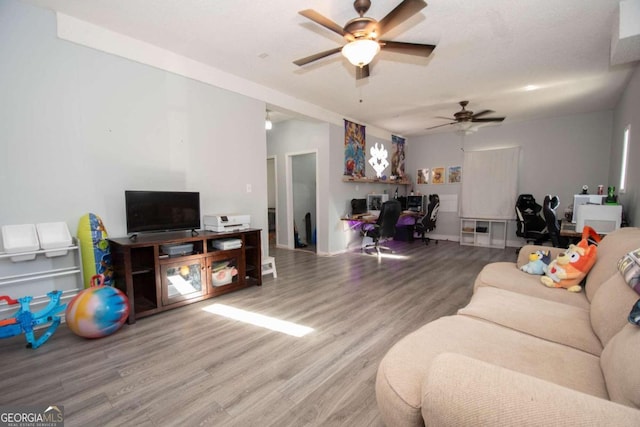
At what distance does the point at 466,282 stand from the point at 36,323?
4354mm

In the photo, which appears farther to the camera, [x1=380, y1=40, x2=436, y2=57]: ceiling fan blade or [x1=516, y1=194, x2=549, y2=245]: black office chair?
[x1=516, y1=194, x2=549, y2=245]: black office chair

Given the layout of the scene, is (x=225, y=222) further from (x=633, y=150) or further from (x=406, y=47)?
(x=633, y=150)

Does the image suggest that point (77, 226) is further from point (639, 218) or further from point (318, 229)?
point (639, 218)

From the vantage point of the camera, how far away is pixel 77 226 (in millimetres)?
2605

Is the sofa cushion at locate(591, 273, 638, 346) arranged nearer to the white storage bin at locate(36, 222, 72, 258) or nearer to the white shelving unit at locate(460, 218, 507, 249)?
the white storage bin at locate(36, 222, 72, 258)

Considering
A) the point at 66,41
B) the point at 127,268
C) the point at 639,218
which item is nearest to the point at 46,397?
the point at 127,268

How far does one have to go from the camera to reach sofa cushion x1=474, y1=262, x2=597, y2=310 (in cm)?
192

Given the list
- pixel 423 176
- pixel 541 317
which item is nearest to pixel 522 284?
pixel 541 317

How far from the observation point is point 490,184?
6.38m

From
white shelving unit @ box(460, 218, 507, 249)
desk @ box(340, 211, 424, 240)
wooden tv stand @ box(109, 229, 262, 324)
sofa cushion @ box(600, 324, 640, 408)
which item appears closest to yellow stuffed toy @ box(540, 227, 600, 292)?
sofa cushion @ box(600, 324, 640, 408)

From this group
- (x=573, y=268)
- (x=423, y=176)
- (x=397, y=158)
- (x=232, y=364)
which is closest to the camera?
(x=232, y=364)

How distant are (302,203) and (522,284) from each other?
4.84 meters

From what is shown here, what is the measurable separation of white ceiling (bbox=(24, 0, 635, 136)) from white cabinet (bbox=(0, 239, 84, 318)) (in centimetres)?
209

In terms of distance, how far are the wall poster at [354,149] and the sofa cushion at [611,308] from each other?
4.55 meters
